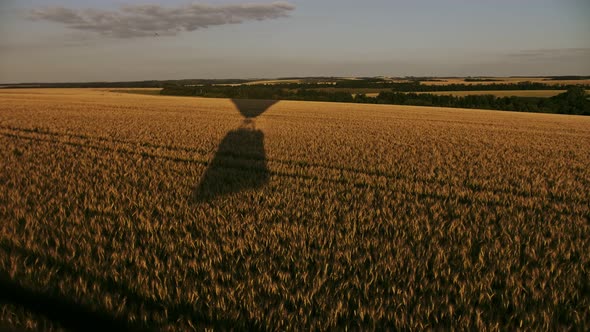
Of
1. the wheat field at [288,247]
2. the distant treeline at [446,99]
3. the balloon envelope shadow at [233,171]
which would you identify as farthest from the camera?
the distant treeline at [446,99]

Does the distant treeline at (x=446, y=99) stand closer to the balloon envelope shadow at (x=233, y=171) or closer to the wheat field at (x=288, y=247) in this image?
the balloon envelope shadow at (x=233, y=171)

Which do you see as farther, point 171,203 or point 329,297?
point 171,203

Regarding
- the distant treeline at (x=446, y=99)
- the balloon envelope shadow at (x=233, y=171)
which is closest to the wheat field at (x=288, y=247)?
the balloon envelope shadow at (x=233, y=171)

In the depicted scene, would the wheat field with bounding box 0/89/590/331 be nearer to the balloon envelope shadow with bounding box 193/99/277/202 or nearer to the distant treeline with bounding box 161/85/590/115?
the balloon envelope shadow with bounding box 193/99/277/202

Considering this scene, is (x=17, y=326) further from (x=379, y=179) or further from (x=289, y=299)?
(x=379, y=179)

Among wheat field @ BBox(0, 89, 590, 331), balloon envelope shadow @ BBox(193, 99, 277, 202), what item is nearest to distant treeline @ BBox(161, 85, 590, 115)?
balloon envelope shadow @ BBox(193, 99, 277, 202)

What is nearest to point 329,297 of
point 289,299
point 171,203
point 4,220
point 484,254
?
point 289,299
